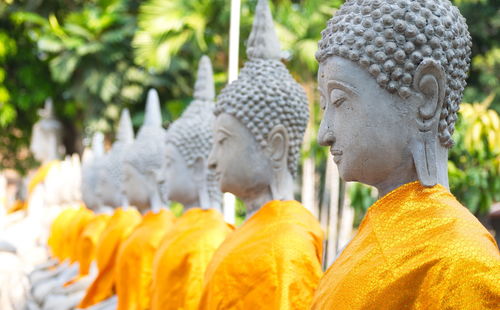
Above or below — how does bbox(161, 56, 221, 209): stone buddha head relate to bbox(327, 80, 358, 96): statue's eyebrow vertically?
below

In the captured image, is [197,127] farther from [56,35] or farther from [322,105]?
[56,35]

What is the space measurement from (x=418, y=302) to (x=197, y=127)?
11.0ft

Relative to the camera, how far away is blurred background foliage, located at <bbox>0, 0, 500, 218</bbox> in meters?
6.57

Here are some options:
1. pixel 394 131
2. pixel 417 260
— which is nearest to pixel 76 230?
pixel 394 131

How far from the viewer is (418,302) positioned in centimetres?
199

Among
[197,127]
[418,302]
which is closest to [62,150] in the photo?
[197,127]

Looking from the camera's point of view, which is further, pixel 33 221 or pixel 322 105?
pixel 33 221

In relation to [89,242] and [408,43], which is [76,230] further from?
[408,43]

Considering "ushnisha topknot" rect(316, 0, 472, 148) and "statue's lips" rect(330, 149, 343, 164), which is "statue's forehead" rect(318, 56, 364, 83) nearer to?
"ushnisha topknot" rect(316, 0, 472, 148)

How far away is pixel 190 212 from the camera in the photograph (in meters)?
4.90

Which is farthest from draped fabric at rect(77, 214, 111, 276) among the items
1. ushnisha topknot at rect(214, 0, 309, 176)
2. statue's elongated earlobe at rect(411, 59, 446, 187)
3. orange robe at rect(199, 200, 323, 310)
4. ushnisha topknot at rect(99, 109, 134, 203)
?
statue's elongated earlobe at rect(411, 59, 446, 187)

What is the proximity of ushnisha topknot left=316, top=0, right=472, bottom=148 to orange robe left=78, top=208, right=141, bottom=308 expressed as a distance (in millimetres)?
4441

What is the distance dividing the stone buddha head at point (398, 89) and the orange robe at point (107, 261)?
4.37 meters

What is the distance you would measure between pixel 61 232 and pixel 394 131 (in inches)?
337
